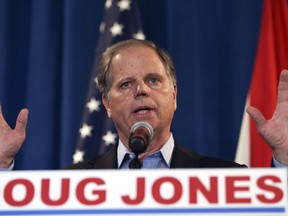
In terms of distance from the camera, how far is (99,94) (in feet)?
7.55

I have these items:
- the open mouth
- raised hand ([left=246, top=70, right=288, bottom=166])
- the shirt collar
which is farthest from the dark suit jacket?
raised hand ([left=246, top=70, right=288, bottom=166])

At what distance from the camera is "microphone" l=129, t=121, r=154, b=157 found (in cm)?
108

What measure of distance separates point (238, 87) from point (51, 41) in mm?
903

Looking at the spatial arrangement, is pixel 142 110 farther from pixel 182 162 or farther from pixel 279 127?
pixel 279 127

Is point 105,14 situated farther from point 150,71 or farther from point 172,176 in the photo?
point 172,176

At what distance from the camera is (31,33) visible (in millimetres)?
2484

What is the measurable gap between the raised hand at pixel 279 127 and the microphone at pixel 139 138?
38cm

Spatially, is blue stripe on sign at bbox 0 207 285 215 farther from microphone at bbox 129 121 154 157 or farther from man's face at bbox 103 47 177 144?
man's face at bbox 103 47 177 144

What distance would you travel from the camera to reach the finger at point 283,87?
56.3 inches

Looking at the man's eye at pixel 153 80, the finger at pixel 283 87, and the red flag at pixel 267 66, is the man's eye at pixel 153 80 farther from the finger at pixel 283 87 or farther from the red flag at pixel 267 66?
the red flag at pixel 267 66

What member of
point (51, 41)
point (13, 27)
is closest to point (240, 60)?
point (51, 41)

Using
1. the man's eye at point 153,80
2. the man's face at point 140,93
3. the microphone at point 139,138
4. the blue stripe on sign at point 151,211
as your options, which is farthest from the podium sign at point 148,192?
the man's eye at point 153,80

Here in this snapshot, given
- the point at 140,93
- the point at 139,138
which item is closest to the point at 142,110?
the point at 140,93

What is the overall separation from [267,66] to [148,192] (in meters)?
1.61
